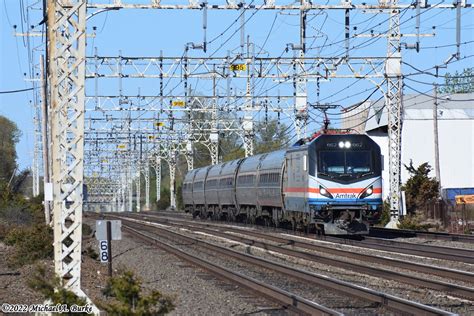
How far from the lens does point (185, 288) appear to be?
16.6m

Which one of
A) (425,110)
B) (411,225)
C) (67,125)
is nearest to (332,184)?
(411,225)

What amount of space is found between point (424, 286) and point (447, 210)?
23.0 meters

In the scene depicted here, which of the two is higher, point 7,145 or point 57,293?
point 7,145

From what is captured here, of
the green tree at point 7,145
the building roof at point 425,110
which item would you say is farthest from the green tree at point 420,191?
the green tree at point 7,145

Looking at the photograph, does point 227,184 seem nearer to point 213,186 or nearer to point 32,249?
point 213,186

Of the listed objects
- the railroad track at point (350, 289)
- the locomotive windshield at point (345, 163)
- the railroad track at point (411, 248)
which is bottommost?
the railroad track at point (411, 248)

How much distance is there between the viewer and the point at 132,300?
877 centimetres

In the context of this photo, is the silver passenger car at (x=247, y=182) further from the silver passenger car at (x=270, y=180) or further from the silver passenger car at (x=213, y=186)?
the silver passenger car at (x=213, y=186)

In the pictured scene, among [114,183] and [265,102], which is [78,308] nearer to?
[265,102]

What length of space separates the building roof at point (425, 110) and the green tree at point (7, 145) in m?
35.1

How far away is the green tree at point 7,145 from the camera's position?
90.4 m

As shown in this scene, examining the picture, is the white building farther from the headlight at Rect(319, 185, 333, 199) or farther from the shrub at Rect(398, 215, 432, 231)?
the headlight at Rect(319, 185, 333, 199)

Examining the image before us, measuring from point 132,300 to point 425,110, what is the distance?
5430 centimetres

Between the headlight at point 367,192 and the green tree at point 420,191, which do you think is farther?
the green tree at point 420,191
